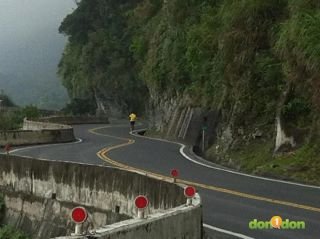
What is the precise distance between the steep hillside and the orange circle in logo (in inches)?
190

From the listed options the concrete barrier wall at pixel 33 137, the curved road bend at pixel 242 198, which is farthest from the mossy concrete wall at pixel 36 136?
the curved road bend at pixel 242 198

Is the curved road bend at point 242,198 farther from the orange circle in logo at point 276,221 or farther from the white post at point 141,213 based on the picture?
the white post at point 141,213

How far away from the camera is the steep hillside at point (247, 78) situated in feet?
53.6

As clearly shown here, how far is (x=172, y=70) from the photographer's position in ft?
112

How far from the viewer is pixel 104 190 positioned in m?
12.6

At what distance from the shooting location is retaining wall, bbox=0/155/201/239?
7.47 m

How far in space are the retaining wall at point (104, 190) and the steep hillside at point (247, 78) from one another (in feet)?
17.1

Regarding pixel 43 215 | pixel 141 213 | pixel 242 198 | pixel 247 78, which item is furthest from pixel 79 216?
pixel 247 78

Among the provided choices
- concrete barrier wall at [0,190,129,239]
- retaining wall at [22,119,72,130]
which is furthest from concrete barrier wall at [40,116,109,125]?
concrete barrier wall at [0,190,129,239]

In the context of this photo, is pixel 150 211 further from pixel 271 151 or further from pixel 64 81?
pixel 64 81

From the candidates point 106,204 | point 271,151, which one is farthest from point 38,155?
point 106,204

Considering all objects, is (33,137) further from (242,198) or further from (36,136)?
(242,198)

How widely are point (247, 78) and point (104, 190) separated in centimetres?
971

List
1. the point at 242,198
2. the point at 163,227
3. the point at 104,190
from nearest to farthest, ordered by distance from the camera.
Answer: the point at 163,227
the point at 242,198
the point at 104,190
